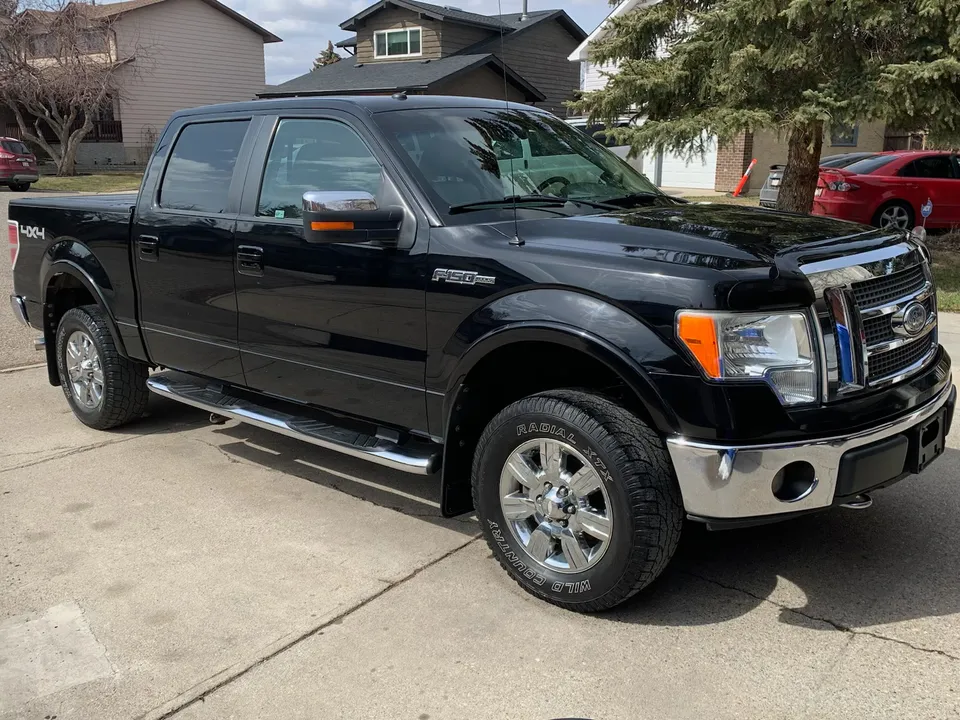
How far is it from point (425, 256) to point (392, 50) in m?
31.7

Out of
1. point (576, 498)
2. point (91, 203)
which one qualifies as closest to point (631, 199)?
point (576, 498)

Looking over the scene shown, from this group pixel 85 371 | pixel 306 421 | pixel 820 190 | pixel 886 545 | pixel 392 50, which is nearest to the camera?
pixel 886 545

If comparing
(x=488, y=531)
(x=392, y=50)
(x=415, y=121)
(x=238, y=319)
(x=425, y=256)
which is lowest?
(x=488, y=531)

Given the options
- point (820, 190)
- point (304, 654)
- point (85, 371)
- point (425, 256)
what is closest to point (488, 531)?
point (304, 654)

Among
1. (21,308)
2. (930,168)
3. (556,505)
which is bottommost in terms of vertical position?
(556,505)

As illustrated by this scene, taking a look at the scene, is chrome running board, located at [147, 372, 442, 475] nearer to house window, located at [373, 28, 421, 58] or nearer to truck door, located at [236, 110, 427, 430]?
truck door, located at [236, 110, 427, 430]

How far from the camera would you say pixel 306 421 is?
15.0 feet

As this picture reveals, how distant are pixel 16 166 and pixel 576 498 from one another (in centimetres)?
2780

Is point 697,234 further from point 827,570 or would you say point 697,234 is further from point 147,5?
point 147,5

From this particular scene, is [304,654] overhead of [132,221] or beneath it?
beneath

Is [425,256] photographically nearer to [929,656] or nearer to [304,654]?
[304,654]

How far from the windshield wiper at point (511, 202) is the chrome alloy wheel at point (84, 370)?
9.77ft

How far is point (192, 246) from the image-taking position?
15.9 ft

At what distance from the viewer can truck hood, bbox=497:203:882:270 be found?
325 cm
